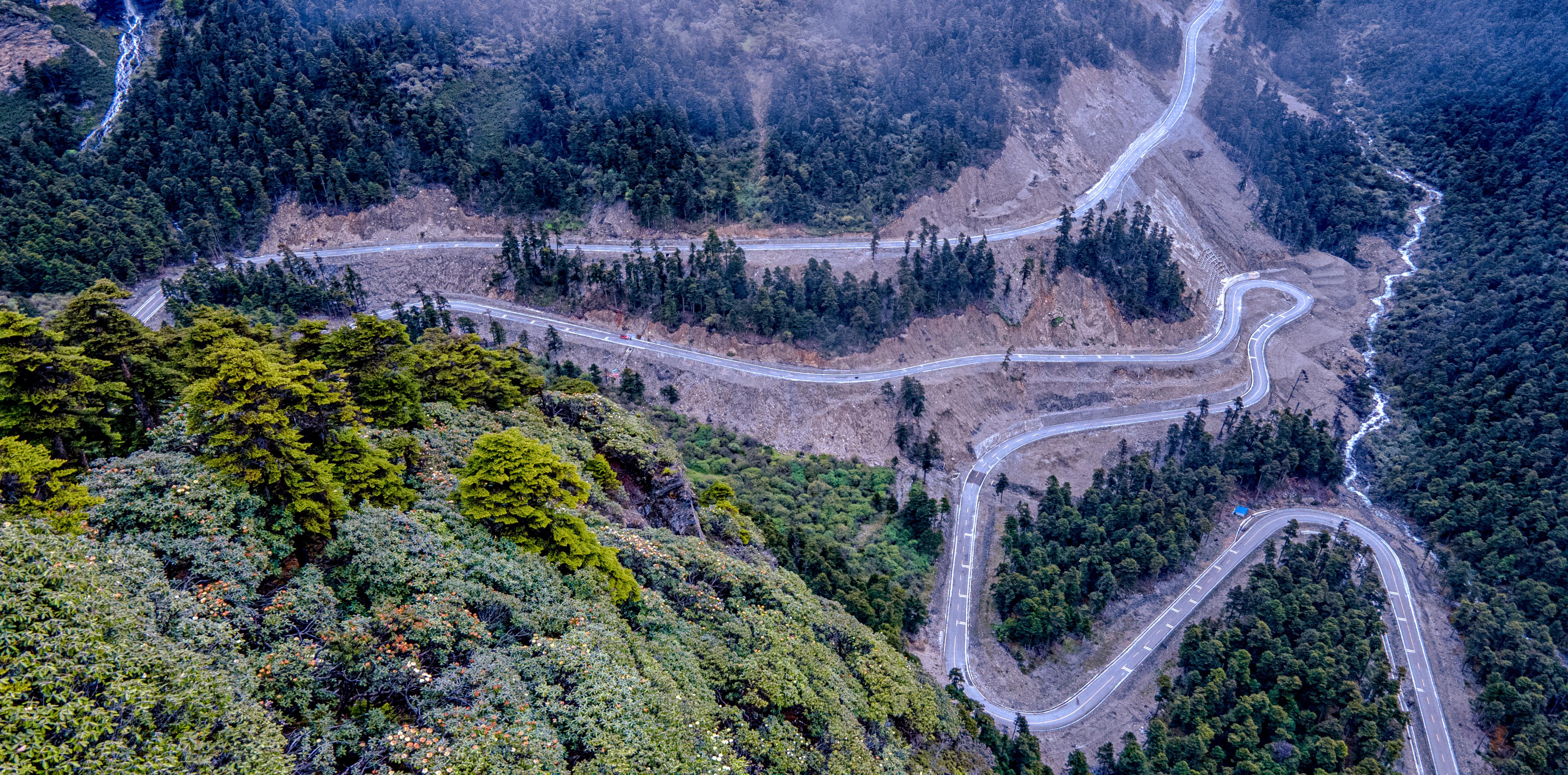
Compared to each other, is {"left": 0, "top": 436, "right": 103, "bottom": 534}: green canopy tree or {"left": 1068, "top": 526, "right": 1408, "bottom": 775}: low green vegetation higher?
{"left": 0, "top": 436, "right": 103, "bottom": 534}: green canopy tree

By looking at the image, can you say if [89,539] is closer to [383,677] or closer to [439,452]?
[383,677]

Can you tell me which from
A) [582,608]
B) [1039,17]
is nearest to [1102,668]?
[582,608]

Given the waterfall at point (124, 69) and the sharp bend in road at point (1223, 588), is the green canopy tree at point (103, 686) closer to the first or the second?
the sharp bend in road at point (1223, 588)

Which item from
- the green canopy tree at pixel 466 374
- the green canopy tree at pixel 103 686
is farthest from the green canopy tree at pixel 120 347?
the green canopy tree at pixel 103 686

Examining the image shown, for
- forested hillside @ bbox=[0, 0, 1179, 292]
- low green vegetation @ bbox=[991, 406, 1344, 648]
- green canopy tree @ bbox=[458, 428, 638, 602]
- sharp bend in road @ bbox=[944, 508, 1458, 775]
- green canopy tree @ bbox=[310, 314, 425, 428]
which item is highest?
forested hillside @ bbox=[0, 0, 1179, 292]

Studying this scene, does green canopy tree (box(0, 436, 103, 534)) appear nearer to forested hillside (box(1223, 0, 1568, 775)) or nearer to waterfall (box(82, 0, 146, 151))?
waterfall (box(82, 0, 146, 151))

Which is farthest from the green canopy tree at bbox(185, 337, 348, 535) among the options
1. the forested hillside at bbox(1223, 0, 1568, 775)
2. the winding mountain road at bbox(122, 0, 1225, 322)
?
the forested hillside at bbox(1223, 0, 1568, 775)

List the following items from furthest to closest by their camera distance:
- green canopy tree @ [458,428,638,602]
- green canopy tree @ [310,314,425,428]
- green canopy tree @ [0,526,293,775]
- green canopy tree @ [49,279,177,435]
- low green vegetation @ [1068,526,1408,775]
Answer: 1. low green vegetation @ [1068,526,1408,775]
2. green canopy tree @ [310,314,425,428]
3. green canopy tree @ [49,279,177,435]
4. green canopy tree @ [458,428,638,602]
5. green canopy tree @ [0,526,293,775]
